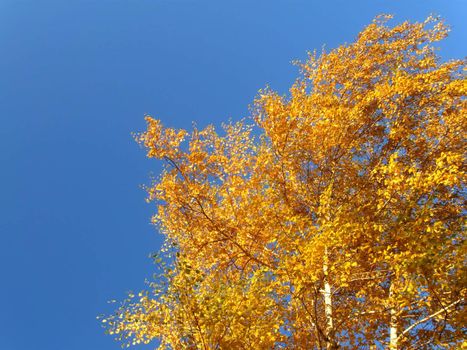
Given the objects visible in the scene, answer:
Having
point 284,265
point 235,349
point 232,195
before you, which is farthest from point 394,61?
point 235,349

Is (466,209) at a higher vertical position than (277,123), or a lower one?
lower

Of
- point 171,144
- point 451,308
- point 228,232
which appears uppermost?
point 171,144

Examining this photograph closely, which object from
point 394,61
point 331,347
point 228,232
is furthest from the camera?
point 394,61

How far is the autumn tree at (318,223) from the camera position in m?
5.40

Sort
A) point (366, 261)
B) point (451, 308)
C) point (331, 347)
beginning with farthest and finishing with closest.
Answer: point (366, 261)
point (331, 347)
point (451, 308)

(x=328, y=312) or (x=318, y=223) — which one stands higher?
(x=318, y=223)

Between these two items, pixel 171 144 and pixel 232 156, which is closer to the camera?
pixel 171 144

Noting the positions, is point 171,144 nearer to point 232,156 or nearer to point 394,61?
point 232,156

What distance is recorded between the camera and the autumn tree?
540 centimetres

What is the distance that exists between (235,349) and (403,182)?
3.58 metres

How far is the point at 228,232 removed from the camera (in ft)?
25.1

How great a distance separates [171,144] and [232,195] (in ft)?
5.54

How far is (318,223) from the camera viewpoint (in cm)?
783

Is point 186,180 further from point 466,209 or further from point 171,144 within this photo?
point 466,209
